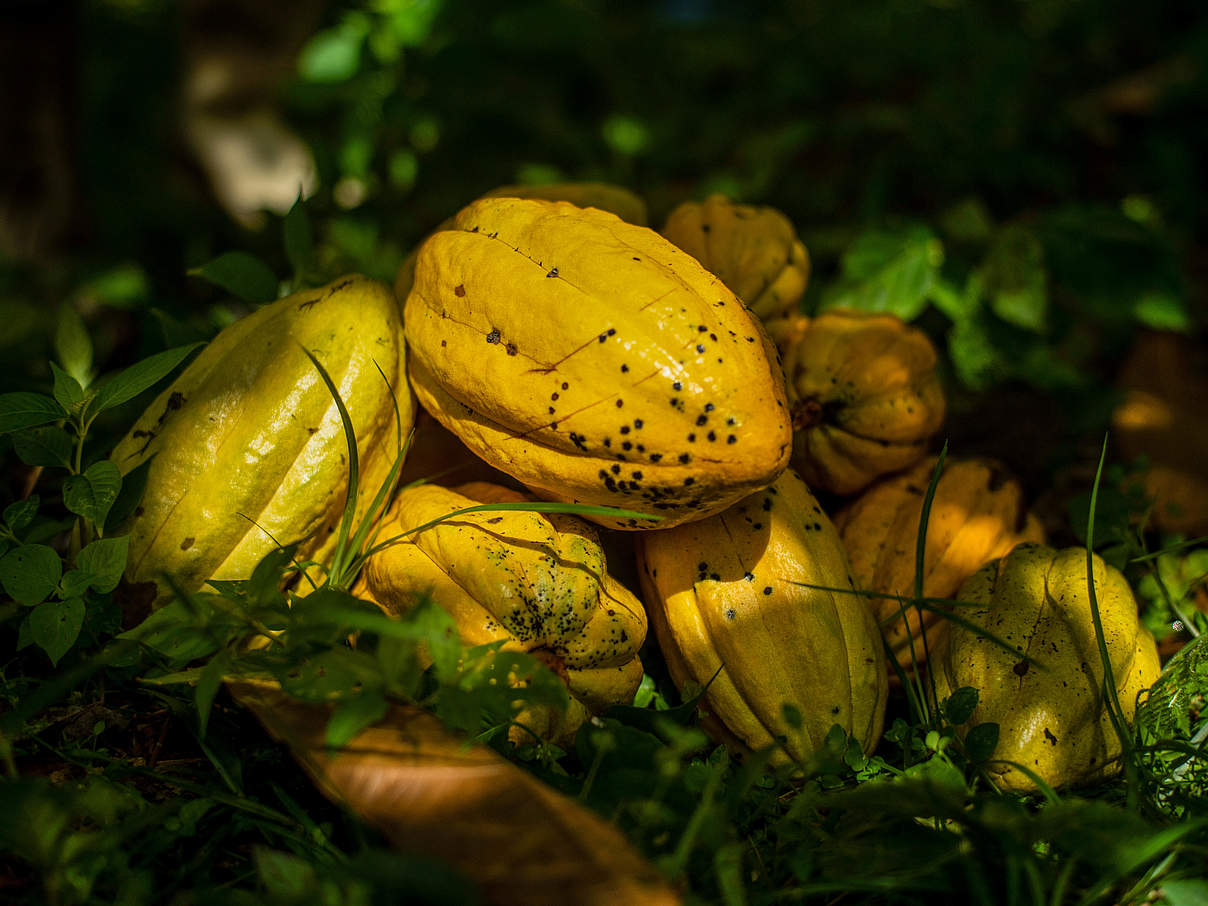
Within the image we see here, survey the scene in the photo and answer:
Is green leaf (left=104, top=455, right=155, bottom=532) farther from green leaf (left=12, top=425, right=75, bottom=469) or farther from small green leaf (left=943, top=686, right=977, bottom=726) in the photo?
small green leaf (left=943, top=686, right=977, bottom=726)

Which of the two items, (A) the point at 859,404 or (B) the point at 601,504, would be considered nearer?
(B) the point at 601,504

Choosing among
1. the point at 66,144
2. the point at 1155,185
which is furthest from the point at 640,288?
the point at 66,144

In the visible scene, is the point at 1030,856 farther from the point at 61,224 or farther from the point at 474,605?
the point at 61,224

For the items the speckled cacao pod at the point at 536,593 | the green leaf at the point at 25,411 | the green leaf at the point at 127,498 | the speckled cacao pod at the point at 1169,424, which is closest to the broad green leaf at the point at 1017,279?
the speckled cacao pod at the point at 1169,424

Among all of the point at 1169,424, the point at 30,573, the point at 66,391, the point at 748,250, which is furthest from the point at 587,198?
the point at 1169,424

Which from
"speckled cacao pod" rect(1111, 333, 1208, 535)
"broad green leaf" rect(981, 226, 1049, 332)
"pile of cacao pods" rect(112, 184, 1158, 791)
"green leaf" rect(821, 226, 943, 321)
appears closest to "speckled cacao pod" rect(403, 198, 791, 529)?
"pile of cacao pods" rect(112, 184, 1158, 791)

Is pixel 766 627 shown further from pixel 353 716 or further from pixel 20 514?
pixel 20 514
